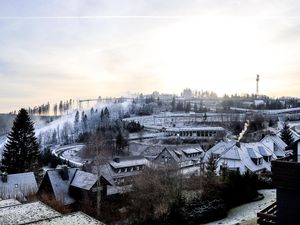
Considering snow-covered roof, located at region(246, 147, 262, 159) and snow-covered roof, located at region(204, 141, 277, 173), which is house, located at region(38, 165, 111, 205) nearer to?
snow-covered roof, located at region(204, 141, 277, 173)

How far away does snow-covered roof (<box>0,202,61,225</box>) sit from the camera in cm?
871

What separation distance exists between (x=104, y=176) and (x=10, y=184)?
8.75 m

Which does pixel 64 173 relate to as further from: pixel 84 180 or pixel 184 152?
pixel 184 152

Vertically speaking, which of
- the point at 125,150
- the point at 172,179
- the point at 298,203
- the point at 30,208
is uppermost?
the point at 298,203

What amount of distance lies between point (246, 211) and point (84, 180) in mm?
14100

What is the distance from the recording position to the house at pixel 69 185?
95.4ft

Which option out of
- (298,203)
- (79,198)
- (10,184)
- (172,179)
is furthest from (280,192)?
(10,184)

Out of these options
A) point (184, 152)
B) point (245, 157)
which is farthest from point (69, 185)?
point (184, 152)

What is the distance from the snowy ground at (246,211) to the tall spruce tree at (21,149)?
27.2 metres

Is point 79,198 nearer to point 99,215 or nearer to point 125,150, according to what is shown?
point 99,215

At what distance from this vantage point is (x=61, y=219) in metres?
8.38

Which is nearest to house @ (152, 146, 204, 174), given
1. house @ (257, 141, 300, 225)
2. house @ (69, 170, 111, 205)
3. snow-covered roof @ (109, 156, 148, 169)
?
snow-covered roof @ (109, 156, 148, 169)

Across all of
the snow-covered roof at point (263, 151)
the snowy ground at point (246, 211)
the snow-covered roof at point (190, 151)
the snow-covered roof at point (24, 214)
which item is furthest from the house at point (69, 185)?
the snow-covered roof at point (190, 151)

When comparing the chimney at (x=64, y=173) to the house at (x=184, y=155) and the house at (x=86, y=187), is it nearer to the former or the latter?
the house at (x=86, y=187)
